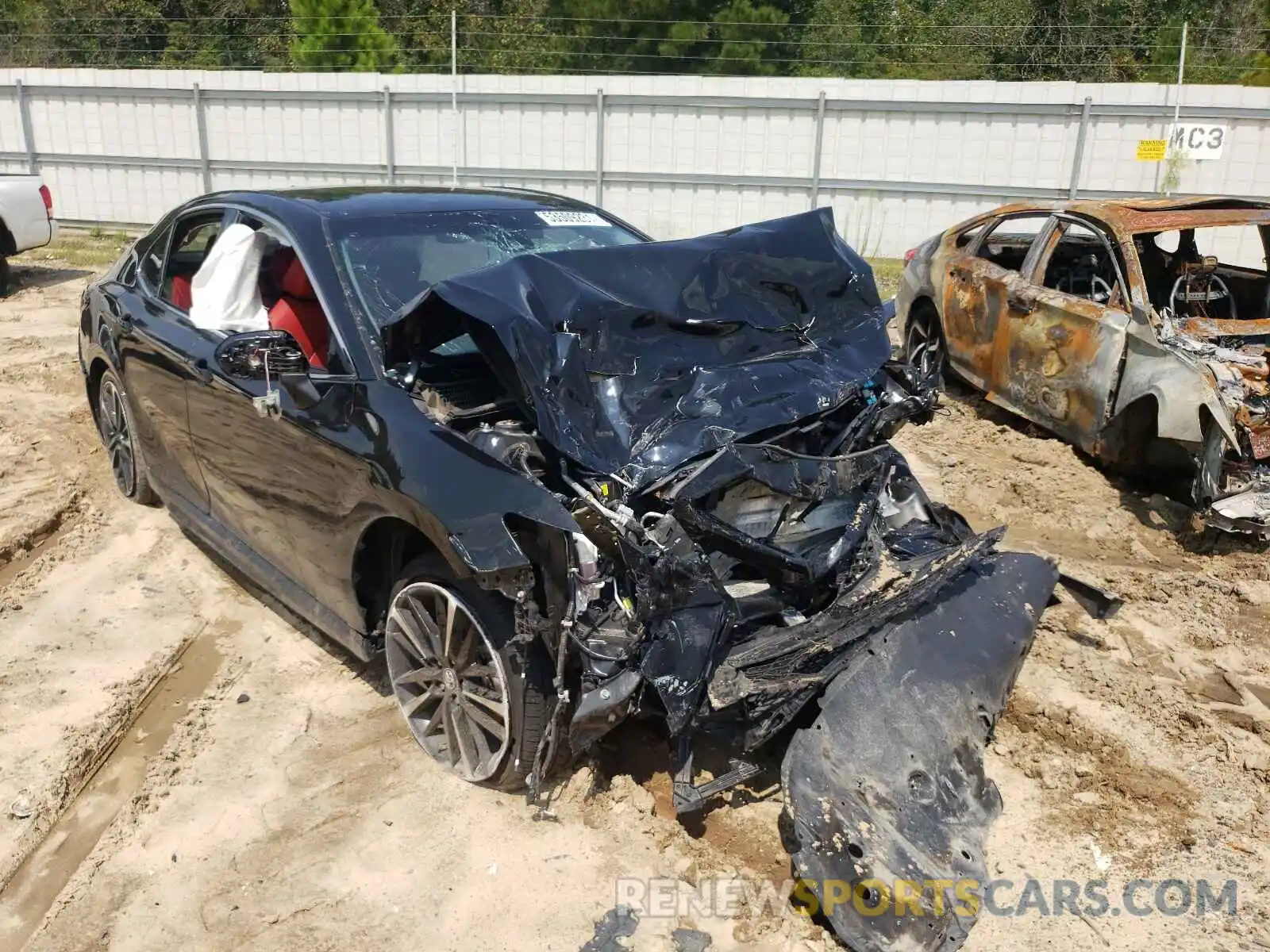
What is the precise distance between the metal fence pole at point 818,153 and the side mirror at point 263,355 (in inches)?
453

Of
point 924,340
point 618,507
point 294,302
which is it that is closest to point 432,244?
point 294,302

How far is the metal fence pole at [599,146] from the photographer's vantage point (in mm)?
14234

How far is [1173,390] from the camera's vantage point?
17.1 ft

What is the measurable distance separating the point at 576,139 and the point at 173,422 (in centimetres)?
1131

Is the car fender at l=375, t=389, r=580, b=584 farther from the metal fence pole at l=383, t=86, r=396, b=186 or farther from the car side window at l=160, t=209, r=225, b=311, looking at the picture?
the metal fence pole at l=383, t=86, r=396, b=186

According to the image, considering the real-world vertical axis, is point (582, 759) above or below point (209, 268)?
below

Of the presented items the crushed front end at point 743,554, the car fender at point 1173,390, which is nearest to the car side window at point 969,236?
the car fender at point 1173,390

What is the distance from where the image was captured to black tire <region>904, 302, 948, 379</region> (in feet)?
25.1

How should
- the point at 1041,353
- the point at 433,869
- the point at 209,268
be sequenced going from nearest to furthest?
the point at 433,869
the point at 209,268
the point at 1041,353

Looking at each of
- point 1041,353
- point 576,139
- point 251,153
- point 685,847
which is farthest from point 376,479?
point 251,153

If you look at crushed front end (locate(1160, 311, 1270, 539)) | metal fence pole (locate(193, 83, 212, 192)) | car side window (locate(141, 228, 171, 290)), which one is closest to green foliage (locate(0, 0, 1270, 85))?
metal fence pole (locate(193, 83, 212, 192))

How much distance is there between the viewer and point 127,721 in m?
3.65

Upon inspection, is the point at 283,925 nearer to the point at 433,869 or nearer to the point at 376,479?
the point at 433,869

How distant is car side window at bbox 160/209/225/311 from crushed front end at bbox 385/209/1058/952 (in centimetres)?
171
